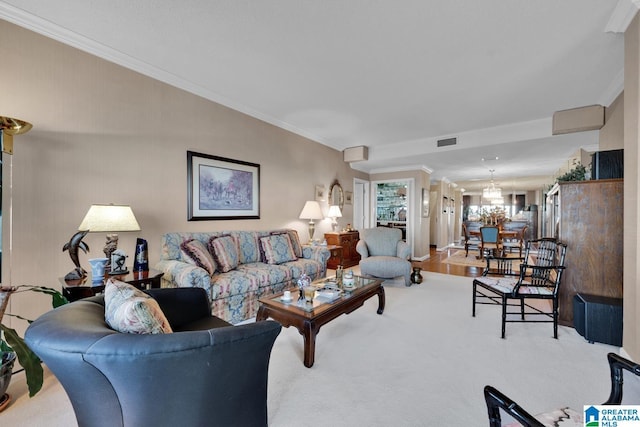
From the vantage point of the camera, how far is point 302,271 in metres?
3.43

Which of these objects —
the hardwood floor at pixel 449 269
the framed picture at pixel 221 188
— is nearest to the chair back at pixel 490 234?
the hardwood floor at pixel 449 269

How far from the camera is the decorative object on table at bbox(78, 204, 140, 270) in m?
2.07

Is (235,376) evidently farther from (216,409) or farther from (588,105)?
(588,105)

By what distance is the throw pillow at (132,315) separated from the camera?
40.4 inches

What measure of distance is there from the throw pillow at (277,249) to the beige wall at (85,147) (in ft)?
2.10

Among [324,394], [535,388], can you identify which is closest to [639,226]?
[535,388]

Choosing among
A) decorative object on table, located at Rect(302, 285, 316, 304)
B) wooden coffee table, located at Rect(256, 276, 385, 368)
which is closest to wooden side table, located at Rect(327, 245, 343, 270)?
wooden coffee table, located at Rect(256, 276, 385, 368)

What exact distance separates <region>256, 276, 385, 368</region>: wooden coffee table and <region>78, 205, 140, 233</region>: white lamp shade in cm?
128

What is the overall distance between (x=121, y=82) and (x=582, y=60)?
4609mm

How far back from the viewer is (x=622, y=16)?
2.03 meters

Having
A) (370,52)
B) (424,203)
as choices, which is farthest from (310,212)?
(424,203)

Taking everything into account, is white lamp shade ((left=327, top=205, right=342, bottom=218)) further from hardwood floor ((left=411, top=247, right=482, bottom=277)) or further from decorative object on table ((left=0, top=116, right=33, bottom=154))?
decorative object on table ((left=0, top=116, right=33, bottom=154))

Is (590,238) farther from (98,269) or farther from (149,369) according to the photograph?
(98,269)

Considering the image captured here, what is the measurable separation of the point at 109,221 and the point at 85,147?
2.98ft
